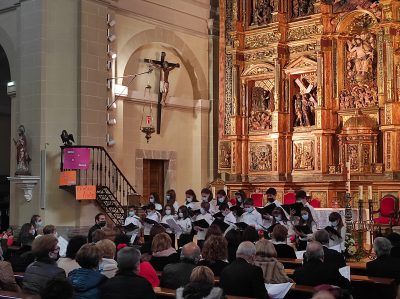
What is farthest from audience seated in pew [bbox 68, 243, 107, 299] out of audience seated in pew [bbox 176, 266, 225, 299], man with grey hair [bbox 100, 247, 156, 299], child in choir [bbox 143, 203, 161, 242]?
child in choir [bbox 143, 203, 161, 242]

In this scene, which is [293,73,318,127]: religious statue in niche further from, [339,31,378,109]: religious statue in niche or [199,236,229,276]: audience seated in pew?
[199,236,229,276]: audience seated in pew

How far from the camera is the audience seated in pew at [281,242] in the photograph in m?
8.20

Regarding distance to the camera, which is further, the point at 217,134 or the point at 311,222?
the point at 217,134

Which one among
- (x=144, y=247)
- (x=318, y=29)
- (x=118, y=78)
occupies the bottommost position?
(x=144, y=247)

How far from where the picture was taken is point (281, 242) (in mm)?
8742

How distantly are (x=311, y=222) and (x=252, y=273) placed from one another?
5396 millimetres

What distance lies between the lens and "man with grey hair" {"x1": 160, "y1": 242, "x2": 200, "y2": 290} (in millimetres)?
6293

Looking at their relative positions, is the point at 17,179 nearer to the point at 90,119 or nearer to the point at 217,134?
the point at 90,119

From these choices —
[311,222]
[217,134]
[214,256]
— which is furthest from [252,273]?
[217,134]

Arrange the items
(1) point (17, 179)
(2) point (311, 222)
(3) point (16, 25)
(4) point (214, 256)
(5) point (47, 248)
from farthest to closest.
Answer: (3) point (16, 25) < (1) point (17, 179) < (2) point (311, 222) < (4) point (214, 256) < (5) point (47, 248)

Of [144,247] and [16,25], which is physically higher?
[16,25]

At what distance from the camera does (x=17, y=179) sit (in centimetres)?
1593

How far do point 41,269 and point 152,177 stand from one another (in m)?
13.2

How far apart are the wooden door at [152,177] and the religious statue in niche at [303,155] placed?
4013 mm
